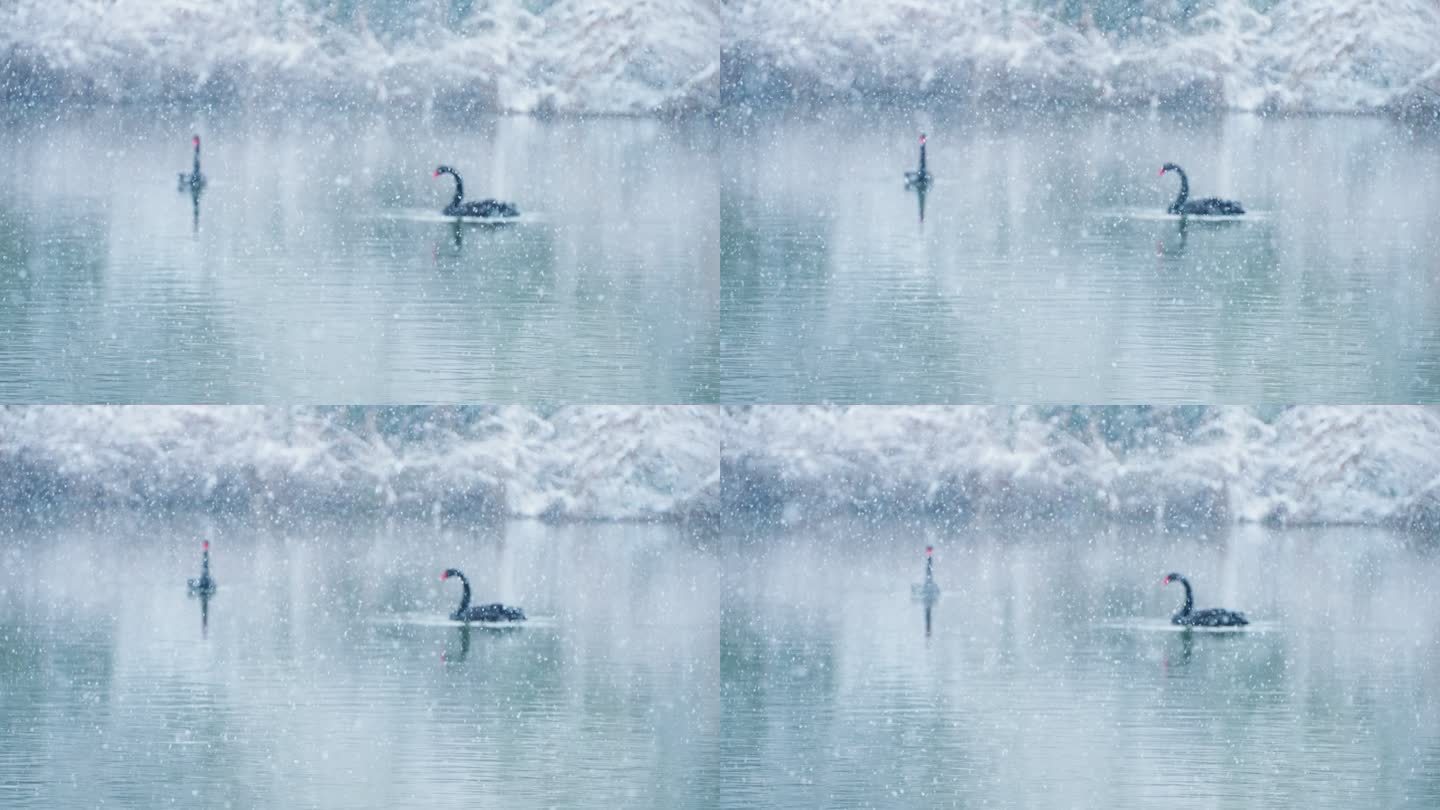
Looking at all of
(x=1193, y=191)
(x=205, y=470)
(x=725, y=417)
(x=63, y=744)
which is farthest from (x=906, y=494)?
(x=63, y=744)

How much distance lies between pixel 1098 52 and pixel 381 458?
5.86 ft

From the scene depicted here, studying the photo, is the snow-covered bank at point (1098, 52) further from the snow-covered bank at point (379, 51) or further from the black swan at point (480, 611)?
the black swan at point (480, 611)

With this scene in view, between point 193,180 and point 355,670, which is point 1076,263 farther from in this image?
point 193,180

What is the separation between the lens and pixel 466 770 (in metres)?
4.89

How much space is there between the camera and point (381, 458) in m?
5.11

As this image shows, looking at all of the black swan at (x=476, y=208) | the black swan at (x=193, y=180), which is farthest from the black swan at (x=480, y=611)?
the black swan at (x=193, y=180)

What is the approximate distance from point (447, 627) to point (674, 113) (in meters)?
1.19

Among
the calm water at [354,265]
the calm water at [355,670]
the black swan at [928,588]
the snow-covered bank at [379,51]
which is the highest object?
the snow-covered bank at [379,51]

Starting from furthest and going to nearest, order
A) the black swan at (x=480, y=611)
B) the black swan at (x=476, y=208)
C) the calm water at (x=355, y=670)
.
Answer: the black swan at (x=476, y=208) < the black swan at (x=480, y=611) < the calm water at (x=355, y=670)

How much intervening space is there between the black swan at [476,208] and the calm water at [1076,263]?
0.46m

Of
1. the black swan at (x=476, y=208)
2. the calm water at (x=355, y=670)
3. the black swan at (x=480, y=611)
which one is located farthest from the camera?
the black swan at (x=476, y=208)

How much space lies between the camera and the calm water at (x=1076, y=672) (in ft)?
16.1

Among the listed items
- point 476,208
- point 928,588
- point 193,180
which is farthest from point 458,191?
point 928,588

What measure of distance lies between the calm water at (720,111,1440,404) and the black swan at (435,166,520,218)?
46cm
